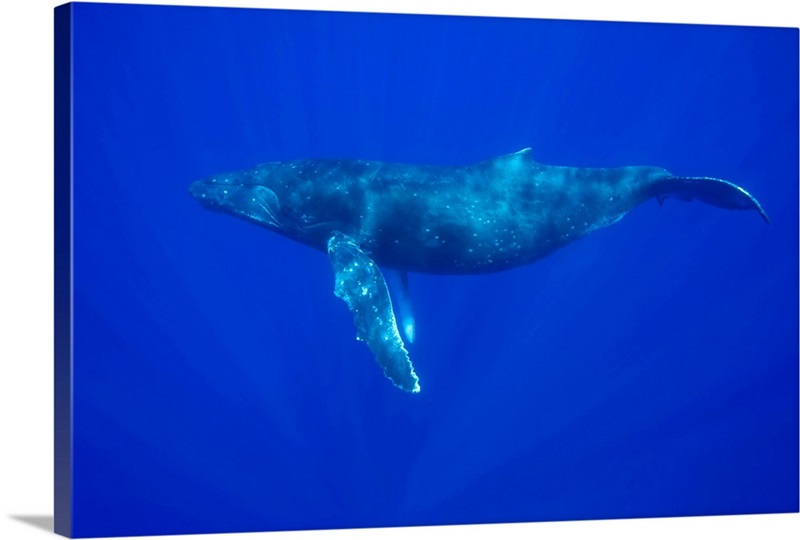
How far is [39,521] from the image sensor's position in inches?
656

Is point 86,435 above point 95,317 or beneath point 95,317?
beneath

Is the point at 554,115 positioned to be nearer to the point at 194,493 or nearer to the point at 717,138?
the point at 717,138

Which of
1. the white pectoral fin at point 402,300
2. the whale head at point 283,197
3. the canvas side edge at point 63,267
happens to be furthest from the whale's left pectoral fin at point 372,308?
the canvas side edge at point 63,267

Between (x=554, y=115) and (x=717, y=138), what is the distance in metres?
2.13

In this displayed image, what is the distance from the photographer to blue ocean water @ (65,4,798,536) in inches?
637

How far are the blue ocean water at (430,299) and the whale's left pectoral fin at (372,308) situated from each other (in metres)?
1.03

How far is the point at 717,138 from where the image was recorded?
1803cm

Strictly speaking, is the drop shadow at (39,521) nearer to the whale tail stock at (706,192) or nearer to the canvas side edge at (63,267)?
the canvas side edge at (63,267)

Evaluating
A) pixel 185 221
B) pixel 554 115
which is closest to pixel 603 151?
pixel 554 115

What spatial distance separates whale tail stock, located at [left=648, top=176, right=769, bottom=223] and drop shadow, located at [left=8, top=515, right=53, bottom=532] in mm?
8192

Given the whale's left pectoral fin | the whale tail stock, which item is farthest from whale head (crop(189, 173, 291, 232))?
the whale tail stock

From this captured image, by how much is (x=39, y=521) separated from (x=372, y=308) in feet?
15.1

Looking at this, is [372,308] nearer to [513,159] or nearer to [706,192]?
[513,159]

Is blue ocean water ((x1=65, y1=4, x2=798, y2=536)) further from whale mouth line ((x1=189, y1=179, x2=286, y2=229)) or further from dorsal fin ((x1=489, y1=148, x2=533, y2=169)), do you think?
whale mouth line ((x1=189, y1=179, x2=286, y2=229))
